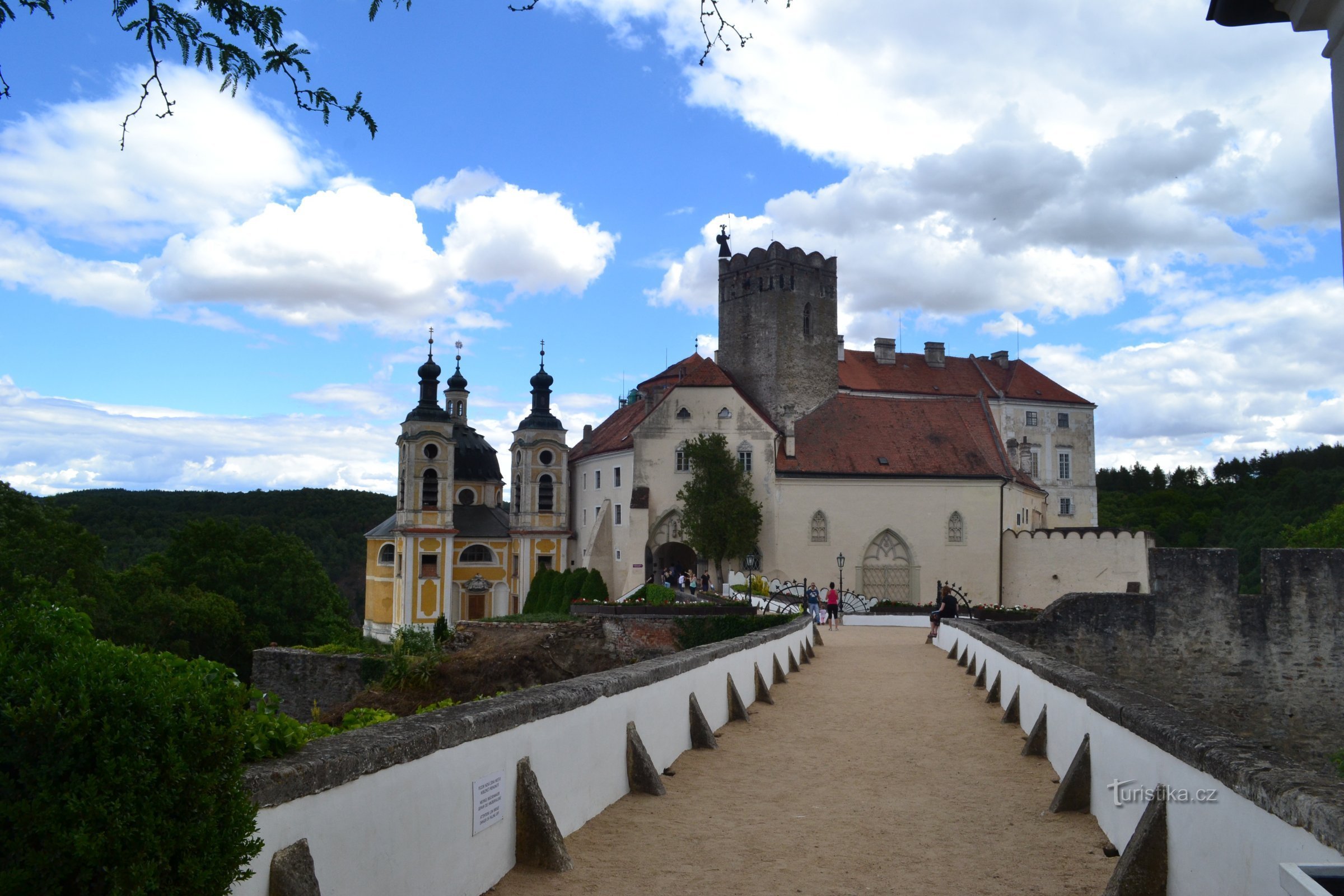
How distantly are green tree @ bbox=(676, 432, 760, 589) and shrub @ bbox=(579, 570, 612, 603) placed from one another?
4.36 metres

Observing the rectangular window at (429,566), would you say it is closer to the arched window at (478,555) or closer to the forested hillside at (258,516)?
the arched window at (478,555)

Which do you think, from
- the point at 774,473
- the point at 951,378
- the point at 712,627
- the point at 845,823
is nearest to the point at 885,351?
the point at 951,378

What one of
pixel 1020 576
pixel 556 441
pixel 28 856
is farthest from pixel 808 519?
pixel 28 856

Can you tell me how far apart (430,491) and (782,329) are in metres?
20.5

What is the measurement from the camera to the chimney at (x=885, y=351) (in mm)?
68688

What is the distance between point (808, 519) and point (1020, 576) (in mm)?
9343

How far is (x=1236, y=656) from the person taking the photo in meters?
27.6

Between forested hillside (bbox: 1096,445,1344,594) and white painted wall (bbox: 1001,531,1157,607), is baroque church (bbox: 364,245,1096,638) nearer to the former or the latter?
white painted wall (bbox: 1001,531,1157,607)

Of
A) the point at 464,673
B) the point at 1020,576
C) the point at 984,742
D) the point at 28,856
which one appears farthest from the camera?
the point at 1020,576

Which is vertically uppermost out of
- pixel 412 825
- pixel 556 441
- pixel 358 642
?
pixel 556 441

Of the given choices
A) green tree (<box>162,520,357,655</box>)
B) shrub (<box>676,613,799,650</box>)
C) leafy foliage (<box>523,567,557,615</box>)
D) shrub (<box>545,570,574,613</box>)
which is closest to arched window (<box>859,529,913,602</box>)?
shrub (<box>545,570,574,613</box>)

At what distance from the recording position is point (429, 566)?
57.1 metres

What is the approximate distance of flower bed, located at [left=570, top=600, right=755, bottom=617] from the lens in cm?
3123

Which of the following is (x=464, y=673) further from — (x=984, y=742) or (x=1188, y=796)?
(x=1188, y=796)
